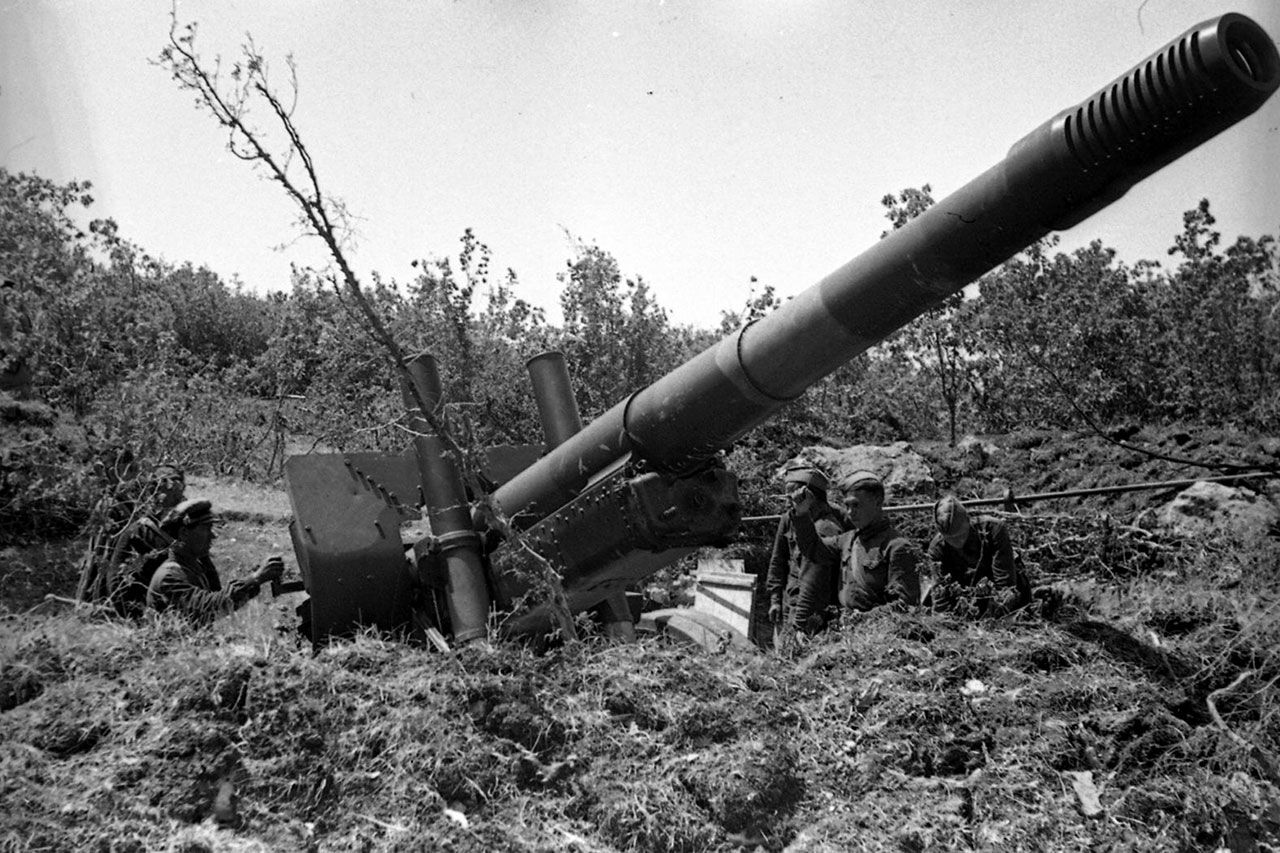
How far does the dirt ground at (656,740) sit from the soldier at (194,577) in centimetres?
73

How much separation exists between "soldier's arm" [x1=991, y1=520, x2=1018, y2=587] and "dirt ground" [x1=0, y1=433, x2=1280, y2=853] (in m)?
0.45

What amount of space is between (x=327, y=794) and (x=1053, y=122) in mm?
3375

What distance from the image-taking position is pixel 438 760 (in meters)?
3.75

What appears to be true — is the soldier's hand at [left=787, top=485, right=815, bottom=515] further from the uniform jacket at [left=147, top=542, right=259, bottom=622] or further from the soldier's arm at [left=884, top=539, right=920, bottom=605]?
the uniform jacket at [left=147, top=542, right=259, bottom=622]

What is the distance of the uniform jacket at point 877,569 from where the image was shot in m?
5.74

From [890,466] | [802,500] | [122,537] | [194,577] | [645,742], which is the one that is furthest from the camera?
[890,466]

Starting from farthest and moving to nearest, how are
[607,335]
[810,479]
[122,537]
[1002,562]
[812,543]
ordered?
[607,335] → [810,479] → [812,543] → [122,537] → [1002,562]

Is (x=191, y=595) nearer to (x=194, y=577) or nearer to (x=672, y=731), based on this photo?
(x=194, y=577)

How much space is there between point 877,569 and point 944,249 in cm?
252

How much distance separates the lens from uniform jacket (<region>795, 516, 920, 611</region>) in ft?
18.8

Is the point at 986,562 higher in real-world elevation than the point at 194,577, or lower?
lower

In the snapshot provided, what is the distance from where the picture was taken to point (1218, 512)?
8391 mm

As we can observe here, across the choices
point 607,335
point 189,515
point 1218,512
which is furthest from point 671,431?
point 607,335

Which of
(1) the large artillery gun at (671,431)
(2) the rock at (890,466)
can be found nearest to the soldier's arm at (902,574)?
(1) the large artillery gun at (671,431)
